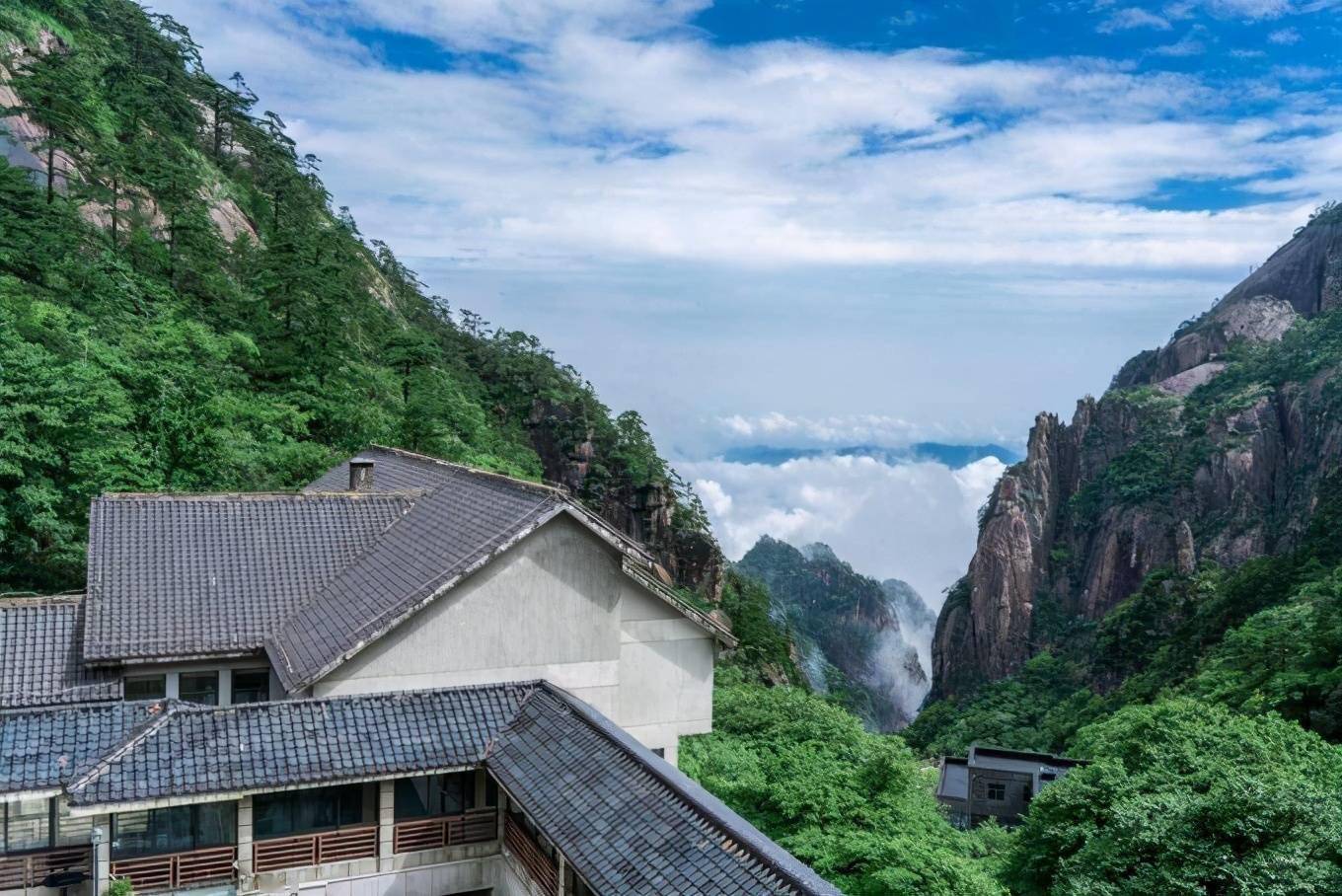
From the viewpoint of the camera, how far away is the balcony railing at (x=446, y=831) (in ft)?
43.1

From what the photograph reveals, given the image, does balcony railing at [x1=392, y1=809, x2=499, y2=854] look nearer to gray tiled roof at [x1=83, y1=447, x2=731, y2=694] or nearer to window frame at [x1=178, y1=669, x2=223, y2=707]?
gray tiled roof at [x1=83, y1=447, x2=731, y2=694]

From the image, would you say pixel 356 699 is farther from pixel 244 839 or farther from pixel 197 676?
pixel 197 676

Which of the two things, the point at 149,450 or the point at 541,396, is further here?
the point at 541,396

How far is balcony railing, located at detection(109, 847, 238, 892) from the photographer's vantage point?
39.4 ft

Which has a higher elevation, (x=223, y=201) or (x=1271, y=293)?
(x=1271, y=293)

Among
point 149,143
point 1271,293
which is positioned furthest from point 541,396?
point 1271,293

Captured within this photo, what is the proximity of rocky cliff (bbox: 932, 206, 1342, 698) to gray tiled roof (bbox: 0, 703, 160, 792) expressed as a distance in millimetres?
80665

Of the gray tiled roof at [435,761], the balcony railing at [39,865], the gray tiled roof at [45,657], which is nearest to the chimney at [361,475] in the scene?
the gray tiled roof at [45,657]

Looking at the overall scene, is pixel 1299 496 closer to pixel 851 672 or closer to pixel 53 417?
pixel 851 672

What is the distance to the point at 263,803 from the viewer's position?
12.6 m

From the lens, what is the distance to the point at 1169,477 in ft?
285

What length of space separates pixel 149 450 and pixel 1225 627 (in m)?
53.1

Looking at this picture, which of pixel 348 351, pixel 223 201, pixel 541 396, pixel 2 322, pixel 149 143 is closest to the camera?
pixel 2 322

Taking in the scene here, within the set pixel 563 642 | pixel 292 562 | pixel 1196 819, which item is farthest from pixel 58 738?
pixel 1196 819
